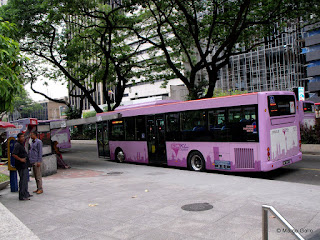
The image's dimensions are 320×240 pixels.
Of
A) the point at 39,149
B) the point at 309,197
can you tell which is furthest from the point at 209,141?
the point at 39,149

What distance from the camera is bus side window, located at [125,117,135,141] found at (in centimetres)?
1627

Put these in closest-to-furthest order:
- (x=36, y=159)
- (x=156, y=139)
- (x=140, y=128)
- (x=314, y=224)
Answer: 1. (x=314, y=224)
2. (x=36, y=159)
3. (x=156, y=139)
4. (x=140, y=128)

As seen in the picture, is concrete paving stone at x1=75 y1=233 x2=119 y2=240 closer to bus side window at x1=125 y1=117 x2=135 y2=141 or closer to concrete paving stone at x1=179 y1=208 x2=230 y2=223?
concrete paving stone at x1=179 y1=208 x2=230 y2=223

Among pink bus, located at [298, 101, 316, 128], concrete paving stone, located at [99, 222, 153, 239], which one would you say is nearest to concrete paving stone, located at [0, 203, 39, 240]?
concrete paving stone, located at [99, 222, 153, 239]

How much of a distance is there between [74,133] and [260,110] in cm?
3752

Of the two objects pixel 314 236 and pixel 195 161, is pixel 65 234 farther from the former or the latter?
pixel 195 161

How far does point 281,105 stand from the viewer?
1113 centimetres

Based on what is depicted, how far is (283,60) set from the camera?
2088 inches

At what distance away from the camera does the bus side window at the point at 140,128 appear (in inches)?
612

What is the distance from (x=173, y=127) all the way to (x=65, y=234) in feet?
29.1

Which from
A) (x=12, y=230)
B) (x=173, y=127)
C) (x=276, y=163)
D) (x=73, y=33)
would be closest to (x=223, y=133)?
(x=276, y=163)

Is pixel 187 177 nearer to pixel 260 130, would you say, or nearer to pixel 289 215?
pixel 260 130

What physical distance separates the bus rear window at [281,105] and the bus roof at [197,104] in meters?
0.18

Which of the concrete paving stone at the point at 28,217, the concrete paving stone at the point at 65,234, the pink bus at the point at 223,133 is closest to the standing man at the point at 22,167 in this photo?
the concrete paving stone at the point at 28,217
